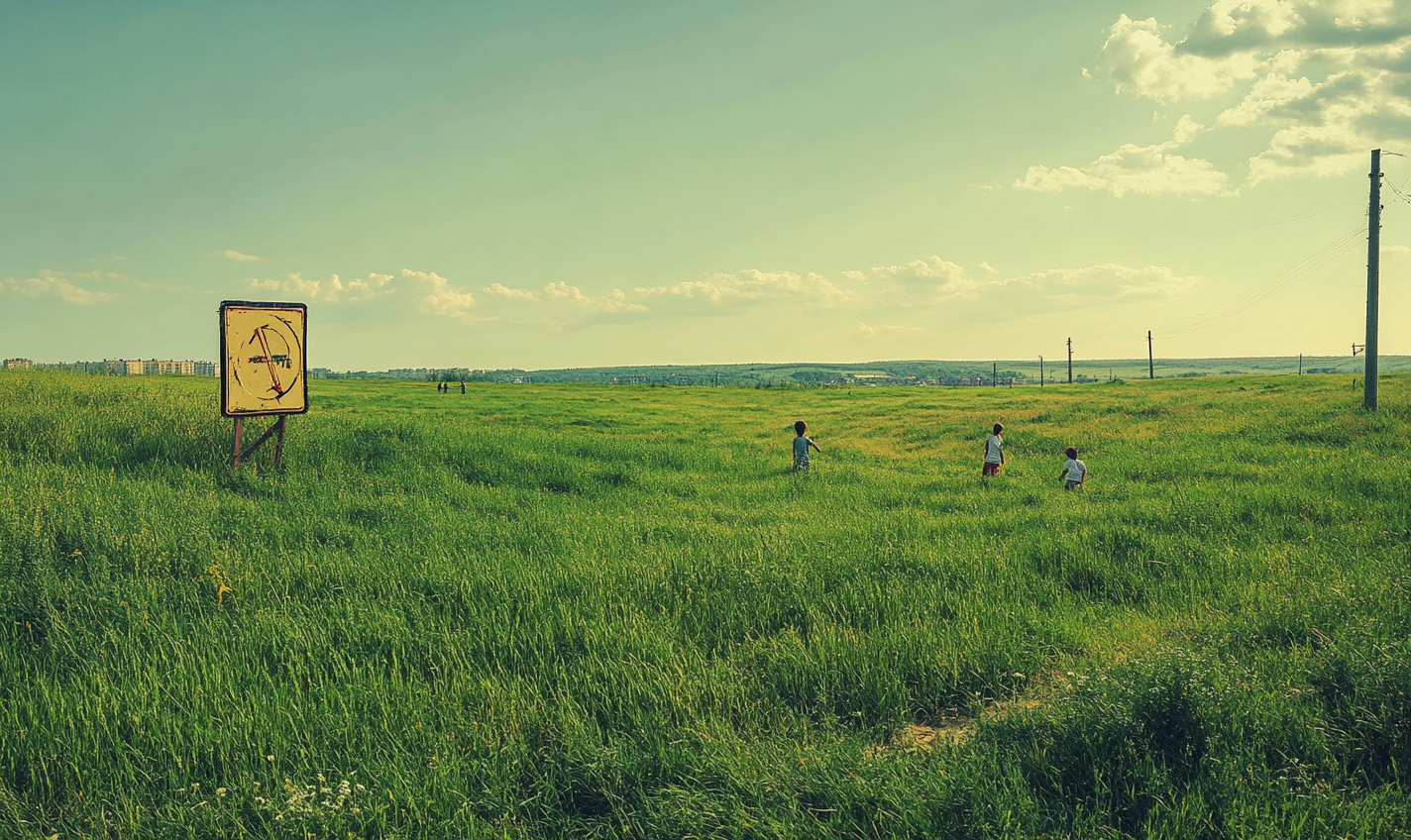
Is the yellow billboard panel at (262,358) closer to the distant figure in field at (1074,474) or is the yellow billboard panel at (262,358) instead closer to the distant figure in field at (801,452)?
the distant figure in field at (801,452)

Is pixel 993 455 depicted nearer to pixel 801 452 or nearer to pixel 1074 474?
pixel 1074 474

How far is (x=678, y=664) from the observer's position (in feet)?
15.8

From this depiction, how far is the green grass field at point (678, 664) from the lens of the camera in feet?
11.0

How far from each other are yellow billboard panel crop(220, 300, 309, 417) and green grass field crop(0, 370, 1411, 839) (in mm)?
1303

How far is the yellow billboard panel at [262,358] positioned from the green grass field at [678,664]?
1.30 metres

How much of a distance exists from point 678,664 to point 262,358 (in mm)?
10359

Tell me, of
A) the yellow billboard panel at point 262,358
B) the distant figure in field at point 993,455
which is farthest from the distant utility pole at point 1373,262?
the yellow billboard panel at point 262,358

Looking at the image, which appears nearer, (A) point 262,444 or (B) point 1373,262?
(A) point 262,444

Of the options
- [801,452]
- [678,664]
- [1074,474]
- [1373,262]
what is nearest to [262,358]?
[678,664]

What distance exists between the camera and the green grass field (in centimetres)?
Answer: 334

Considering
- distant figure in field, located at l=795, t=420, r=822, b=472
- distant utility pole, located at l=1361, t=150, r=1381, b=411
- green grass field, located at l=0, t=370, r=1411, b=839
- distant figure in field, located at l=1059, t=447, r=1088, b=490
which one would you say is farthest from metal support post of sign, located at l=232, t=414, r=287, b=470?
distant utility pole, located at l=1361, t=150, r=1381, b=411

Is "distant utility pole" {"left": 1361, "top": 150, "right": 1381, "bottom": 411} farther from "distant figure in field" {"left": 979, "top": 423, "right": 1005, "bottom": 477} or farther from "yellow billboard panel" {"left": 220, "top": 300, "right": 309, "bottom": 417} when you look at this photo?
"yellow billboard panel" {"left": 220, "top": 300, "right": 309, "bottom": 417}

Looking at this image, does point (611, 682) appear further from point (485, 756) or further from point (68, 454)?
point (68, 454)

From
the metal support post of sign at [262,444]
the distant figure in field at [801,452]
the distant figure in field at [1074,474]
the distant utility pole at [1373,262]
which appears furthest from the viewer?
the distant utility pole at [1373,262]
